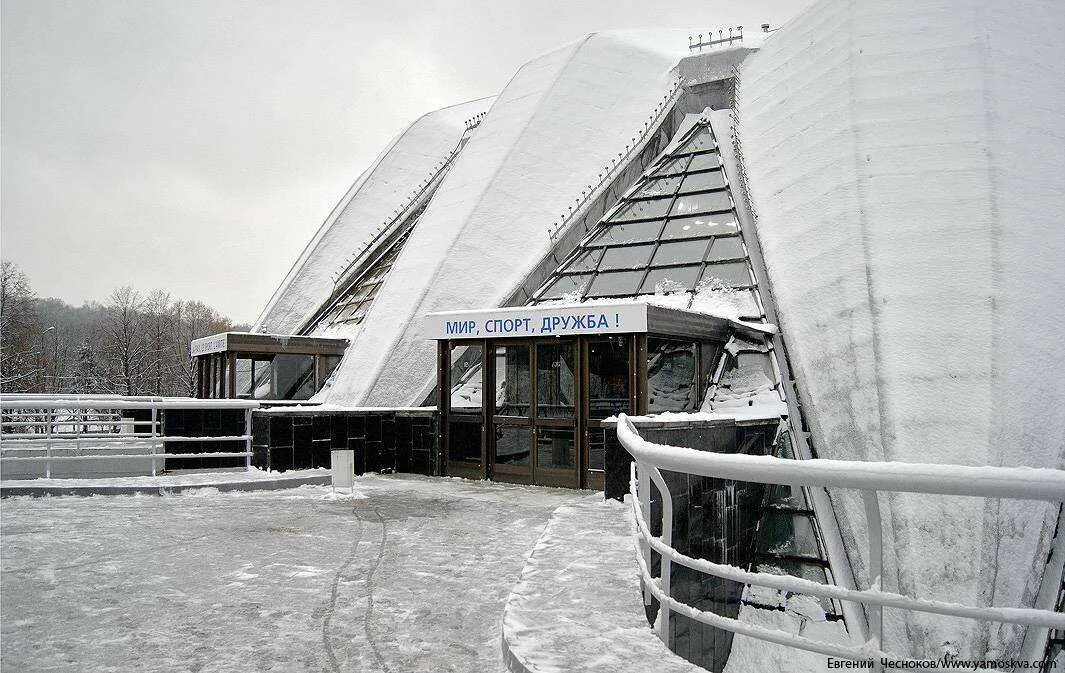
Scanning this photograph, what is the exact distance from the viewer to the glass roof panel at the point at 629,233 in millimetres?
17812

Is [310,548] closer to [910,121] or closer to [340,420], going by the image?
[340,420]

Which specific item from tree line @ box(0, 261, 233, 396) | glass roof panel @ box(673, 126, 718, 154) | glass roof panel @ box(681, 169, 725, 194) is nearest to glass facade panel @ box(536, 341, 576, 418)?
glass roof panel @ box(681, 169, 725, 194)

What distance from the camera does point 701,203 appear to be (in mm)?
17922

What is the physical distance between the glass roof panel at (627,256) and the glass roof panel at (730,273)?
1.53 meters

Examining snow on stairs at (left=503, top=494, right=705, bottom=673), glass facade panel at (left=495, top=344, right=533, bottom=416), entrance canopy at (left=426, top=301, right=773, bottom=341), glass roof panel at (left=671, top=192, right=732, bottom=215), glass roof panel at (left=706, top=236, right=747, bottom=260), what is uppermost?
glass roof panel at (left=671, top=192, right=732, bottom=215)

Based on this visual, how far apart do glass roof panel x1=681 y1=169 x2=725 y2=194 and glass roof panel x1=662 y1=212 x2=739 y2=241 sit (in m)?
1.01

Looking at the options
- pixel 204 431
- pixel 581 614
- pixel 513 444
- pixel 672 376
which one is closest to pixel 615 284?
pixel 672 376

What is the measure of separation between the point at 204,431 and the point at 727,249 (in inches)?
448

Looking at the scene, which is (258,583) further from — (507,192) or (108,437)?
(507,192)

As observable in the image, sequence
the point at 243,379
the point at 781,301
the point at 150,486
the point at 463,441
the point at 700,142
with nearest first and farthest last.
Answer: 1. the point at 150,486
2. the point at 781,301
3. the point at 463,441
4. the point at 700,142
5. the point at 243,379

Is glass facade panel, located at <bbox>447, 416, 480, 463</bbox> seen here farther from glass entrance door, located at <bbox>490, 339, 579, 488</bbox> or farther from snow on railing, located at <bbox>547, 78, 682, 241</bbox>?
snow on railing, located at <bbox>547, 78, 682, 241</bbox>

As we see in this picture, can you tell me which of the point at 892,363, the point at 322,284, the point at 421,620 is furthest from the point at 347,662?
the point at 322,284

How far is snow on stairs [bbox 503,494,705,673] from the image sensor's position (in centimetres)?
387

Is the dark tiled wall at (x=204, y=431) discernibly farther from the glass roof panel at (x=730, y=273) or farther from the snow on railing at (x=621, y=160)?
the glass roof panel at (x=730, y=273)
